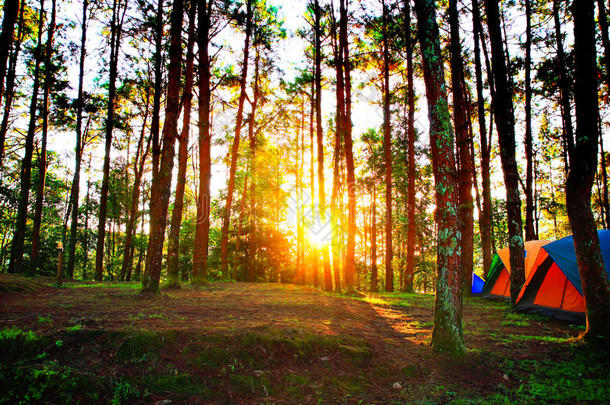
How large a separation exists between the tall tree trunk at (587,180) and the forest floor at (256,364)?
0.82 m

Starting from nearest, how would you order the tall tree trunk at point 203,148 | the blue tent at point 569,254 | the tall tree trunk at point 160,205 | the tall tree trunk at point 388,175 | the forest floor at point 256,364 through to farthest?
the forest floor at point 256,364
the blue tent at point 569,254
the tall tree trunk at point 160,205
the tall tree trunk at point 203,148
the tall tree trunk at point 388,175

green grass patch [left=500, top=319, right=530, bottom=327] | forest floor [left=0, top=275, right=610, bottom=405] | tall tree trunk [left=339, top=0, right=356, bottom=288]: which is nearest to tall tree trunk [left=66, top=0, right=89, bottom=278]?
forest floor [left=0, top=275, right=610, bottom=405]

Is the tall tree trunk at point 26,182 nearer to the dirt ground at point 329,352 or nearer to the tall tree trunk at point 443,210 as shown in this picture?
the dirt ground at point 329,352

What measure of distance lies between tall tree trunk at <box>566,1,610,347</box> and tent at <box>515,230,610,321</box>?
314cm

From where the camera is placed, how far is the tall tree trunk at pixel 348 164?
42.5ft

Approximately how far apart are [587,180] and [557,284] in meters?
4.90

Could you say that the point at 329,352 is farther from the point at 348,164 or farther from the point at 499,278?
the point at 499,278

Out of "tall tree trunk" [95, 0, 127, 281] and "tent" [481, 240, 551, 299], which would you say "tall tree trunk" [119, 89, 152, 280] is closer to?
"tall tree trunk" [95, 0, 127, 281]

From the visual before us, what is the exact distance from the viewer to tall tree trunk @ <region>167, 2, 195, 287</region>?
38.0 feet

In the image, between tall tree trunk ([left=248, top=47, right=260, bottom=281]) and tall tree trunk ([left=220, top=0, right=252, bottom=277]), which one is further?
tall tree trunk ([left=248, top=47, right=260, bottom=281])

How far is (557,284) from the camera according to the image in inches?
337

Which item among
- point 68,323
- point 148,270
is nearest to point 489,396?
point 68,323

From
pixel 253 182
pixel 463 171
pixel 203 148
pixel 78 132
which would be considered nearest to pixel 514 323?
pixel 463 171

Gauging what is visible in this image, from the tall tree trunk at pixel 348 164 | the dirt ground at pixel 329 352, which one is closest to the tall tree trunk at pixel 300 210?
the tall tree trunk at pixel 348 164
